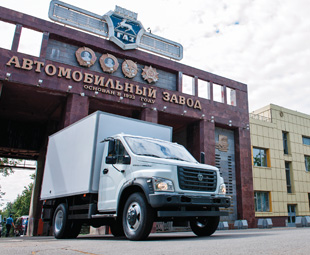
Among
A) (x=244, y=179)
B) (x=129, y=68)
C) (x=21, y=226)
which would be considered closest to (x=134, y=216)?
(x=129, y=68)

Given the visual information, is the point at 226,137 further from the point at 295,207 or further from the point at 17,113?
the point at 17,113

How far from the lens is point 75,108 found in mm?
19297

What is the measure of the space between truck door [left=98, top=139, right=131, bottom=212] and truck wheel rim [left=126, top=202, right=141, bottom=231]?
698 millimetres

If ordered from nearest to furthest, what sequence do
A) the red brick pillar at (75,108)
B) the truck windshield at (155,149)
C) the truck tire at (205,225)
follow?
the truck windshield at (155,149)
the truck tire at (205,225)
the red brick pillar at (75,108)

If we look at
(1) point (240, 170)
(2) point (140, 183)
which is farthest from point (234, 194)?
(2) point (140, 183)

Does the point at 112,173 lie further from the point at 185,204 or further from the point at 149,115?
the point at 149,115

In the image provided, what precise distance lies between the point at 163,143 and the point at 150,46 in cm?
1543

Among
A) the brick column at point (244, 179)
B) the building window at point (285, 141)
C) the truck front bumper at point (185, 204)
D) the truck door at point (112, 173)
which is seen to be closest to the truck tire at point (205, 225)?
the truck front bumper at point (185, 204)

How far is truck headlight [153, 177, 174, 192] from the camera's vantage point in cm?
747

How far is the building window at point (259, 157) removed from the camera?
29.9 m

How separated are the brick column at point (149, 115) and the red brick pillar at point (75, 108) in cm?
395

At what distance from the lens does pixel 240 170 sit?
25.1 m

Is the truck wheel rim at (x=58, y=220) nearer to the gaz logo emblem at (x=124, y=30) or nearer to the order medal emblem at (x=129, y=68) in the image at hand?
the order medal emblem at (x=129, y=68)

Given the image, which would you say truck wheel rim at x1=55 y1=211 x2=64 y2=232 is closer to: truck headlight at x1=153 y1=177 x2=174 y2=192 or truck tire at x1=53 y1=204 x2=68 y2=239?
truck tire at x1=53 y1=204 x2=68 y2=239
